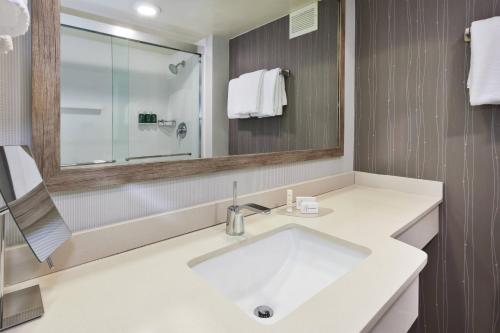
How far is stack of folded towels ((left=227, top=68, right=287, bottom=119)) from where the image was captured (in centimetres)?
114

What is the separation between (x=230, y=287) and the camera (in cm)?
86

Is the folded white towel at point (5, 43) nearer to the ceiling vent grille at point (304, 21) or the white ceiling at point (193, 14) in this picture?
the white ceiling at point (193, 14)

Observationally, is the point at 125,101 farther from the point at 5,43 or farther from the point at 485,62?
the point at 485,62

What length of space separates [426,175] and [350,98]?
0.60 m

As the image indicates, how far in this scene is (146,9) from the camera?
881 millimetres

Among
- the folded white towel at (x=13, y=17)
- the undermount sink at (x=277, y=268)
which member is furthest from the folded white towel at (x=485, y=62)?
the folded white towel at (x=13, y=17)

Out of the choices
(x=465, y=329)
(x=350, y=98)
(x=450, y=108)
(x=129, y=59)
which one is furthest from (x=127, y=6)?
(x=465, y=329)

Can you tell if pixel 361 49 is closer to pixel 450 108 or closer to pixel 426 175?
pixel 450 108

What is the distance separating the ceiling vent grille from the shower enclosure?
0.66 meters

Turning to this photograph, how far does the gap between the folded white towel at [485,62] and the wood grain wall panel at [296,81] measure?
2.03 feet

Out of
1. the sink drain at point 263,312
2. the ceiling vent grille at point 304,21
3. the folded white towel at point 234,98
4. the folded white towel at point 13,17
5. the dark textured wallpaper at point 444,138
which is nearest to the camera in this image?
the folded white towel at point 13,17

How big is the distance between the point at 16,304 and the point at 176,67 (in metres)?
0.74

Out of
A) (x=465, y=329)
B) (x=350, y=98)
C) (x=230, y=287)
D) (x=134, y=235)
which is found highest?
(x=350, y=98)

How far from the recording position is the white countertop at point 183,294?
51 cm
